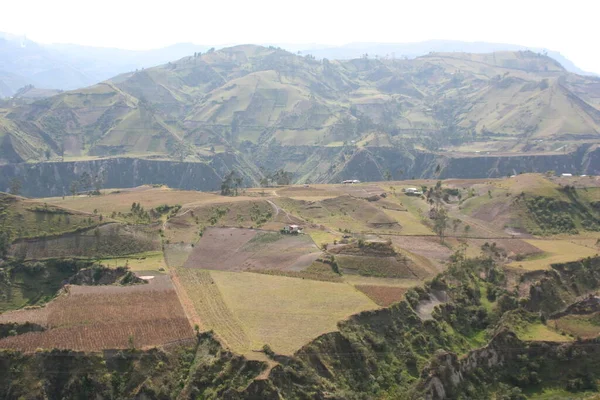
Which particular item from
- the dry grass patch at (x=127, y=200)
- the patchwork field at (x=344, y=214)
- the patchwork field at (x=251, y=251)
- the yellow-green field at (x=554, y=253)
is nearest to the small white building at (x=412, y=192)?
the patchwork field at (x=344, y=214)

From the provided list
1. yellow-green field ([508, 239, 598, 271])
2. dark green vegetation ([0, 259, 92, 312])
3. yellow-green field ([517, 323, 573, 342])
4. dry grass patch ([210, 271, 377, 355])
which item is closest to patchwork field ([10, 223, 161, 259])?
dark green vegetation ([0, 259, 92, 312])

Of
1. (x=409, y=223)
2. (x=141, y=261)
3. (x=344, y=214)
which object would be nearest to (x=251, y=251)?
(x=141, y=261)

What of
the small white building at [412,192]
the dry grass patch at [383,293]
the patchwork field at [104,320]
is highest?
the patchwork field at [104,320]

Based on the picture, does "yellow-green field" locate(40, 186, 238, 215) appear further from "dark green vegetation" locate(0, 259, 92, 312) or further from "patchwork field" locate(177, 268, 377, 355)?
"patchwork field" locate(177, 268, 377, 355)

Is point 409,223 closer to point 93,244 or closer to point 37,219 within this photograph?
point 93,244

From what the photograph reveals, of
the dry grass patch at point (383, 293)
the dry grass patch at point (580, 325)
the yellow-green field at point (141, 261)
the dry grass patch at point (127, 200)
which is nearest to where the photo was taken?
the dry grass patch at point (580, 325)

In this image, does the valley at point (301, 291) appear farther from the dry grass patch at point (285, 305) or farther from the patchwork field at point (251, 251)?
the patchwork field at point (251, 251)
